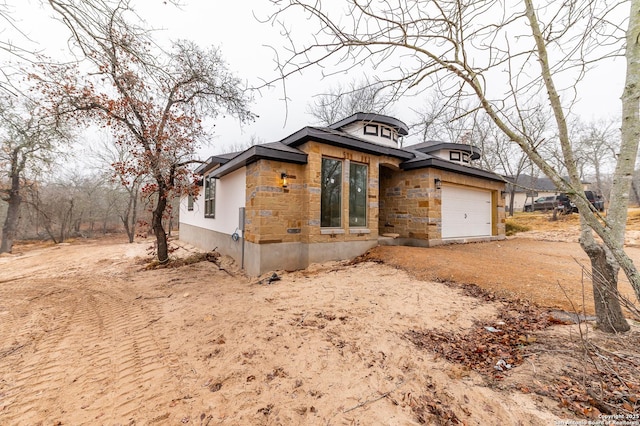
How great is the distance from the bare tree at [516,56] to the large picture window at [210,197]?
352 inches

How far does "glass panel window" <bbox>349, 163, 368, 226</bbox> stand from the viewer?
726 cm

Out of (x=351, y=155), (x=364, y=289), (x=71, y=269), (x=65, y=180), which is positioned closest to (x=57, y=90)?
(x=71, y=269)

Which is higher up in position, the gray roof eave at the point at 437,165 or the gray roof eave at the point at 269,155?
the gray roof eave at the point at 437,165

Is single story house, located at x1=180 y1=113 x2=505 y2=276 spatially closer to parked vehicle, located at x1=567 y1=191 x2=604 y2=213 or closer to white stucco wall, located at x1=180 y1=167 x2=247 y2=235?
white stucco wall, located at x1=180 y1=167 x2=247 y2=235

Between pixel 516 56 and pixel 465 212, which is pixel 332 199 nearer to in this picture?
pixel 516 56

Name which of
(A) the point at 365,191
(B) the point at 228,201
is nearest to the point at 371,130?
(A) the point at 365,191

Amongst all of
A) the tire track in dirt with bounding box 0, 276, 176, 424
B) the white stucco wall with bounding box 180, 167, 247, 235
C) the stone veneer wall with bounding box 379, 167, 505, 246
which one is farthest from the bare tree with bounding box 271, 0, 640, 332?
the stone veneer wall with bounding box 379, 167, 505, 246

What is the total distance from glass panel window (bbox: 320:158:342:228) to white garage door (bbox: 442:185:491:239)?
4604 mm

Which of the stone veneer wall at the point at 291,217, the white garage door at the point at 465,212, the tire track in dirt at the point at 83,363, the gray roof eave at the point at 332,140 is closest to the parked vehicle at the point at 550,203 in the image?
the white garage door at the point at 465,212

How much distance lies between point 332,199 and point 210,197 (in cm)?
639

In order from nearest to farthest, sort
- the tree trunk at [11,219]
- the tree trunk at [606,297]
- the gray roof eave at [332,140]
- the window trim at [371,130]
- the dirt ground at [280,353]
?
1. the dirt ground at [280,353]
2. the tree trunk at [606,297]
3. the gray roof eave at [332,140]
4. the window trim at [371,130]
5. the tree trunk at [11,219]

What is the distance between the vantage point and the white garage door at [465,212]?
30.3 ft

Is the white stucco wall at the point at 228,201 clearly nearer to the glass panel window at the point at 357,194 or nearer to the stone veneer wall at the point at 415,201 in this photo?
the glass panel window at the point at 357,194

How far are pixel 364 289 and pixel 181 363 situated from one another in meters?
3.11
